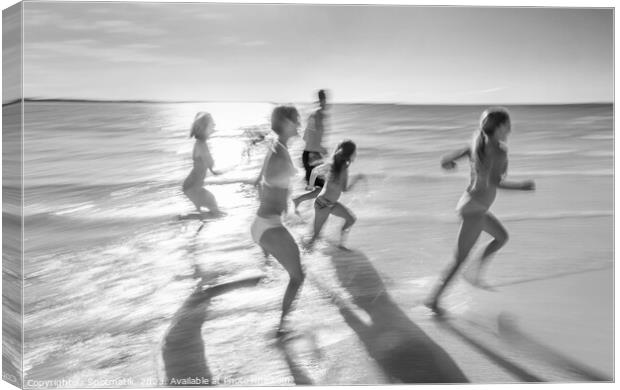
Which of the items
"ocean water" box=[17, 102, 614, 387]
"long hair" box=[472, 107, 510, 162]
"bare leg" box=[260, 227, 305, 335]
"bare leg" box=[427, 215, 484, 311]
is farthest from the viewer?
"bare leg" box=[427, 215, 484, 311]

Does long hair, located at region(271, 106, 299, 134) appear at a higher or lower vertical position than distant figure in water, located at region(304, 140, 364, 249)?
higher

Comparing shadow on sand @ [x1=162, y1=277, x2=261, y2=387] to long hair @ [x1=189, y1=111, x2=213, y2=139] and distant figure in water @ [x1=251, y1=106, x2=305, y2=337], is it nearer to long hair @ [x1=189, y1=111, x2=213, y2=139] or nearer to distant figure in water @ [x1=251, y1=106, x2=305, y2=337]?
distant figure in water @ [x1=251, y1=106, x2=305, y2=337]

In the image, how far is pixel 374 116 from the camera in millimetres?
5012

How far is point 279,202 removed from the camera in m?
4.91

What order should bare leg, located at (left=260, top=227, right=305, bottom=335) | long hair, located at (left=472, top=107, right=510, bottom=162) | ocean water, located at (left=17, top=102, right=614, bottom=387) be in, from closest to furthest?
ocean water, located at (left=17, top=102, right=614, bottom=387), bare leg, located at (left=260, top=227, right=305, bottom=335), long hair, located at (left=472, top=107, right=510, bottom=162)

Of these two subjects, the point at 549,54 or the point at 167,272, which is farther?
the point at 549,54

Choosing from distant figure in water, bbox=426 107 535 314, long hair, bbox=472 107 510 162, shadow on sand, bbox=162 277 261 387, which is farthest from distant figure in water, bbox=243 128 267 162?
long hair, bbox=472 107 510 162

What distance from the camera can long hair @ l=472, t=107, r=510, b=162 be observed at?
5043mm

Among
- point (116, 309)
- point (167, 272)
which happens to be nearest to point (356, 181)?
point (167, 272)

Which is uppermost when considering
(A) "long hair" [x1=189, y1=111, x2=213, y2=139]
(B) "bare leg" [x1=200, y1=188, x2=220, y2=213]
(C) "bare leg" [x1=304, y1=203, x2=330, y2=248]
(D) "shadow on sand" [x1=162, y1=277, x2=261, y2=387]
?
(A) "long hair" [x1=189, y1=111, x2=213, y2=139]

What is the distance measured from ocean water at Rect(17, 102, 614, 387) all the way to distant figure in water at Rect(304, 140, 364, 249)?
0.06 metres

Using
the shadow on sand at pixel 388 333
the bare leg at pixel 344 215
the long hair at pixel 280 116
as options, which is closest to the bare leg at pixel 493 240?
the shadow on sand at pixel 388 333

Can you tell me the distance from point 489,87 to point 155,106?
2090 millimetres

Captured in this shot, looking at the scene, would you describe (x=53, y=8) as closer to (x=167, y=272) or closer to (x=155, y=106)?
(x=155, y=106)
